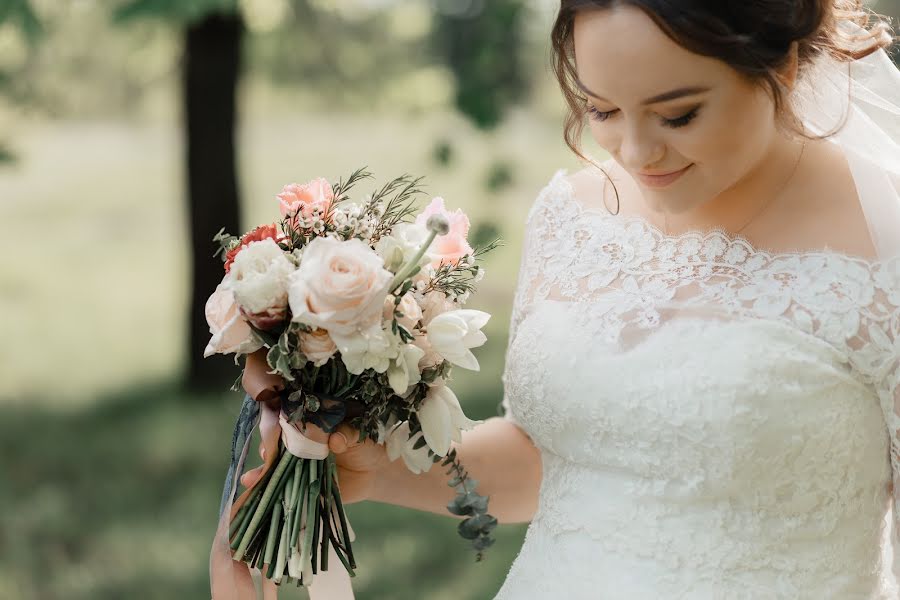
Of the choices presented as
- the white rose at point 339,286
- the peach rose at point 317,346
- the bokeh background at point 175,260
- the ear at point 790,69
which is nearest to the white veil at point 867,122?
the ear at point 790,69

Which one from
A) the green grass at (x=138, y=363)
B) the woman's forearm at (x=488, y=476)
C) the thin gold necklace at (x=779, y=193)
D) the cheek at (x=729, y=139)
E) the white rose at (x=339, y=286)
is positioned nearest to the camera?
the white rose at (x=339, y=286)

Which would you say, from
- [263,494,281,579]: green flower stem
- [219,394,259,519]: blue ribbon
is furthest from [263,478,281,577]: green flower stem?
[219,394,259,519]: blue ribbon

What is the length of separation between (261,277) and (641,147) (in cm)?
73

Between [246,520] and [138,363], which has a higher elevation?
[246,520]

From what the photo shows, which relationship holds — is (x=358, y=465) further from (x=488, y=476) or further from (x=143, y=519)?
(x=143, y=519)

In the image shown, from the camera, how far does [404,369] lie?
6.33 ft

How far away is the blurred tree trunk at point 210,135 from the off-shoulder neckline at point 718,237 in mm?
4808

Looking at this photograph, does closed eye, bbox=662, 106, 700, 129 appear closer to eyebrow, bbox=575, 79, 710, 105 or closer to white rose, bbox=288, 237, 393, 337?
eyebrow, bbox=575, 79, 710, 105

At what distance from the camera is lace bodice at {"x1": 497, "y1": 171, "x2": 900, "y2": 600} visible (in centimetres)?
193

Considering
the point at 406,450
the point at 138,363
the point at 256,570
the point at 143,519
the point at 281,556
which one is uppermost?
the point at 406,450

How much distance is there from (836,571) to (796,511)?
161 mm

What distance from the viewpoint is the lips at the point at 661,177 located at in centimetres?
196

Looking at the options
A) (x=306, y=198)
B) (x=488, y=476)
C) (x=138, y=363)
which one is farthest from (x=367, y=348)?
(x=138, y=363)

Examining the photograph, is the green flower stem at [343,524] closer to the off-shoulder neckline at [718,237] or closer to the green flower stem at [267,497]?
the green flower stem at [267,497]
